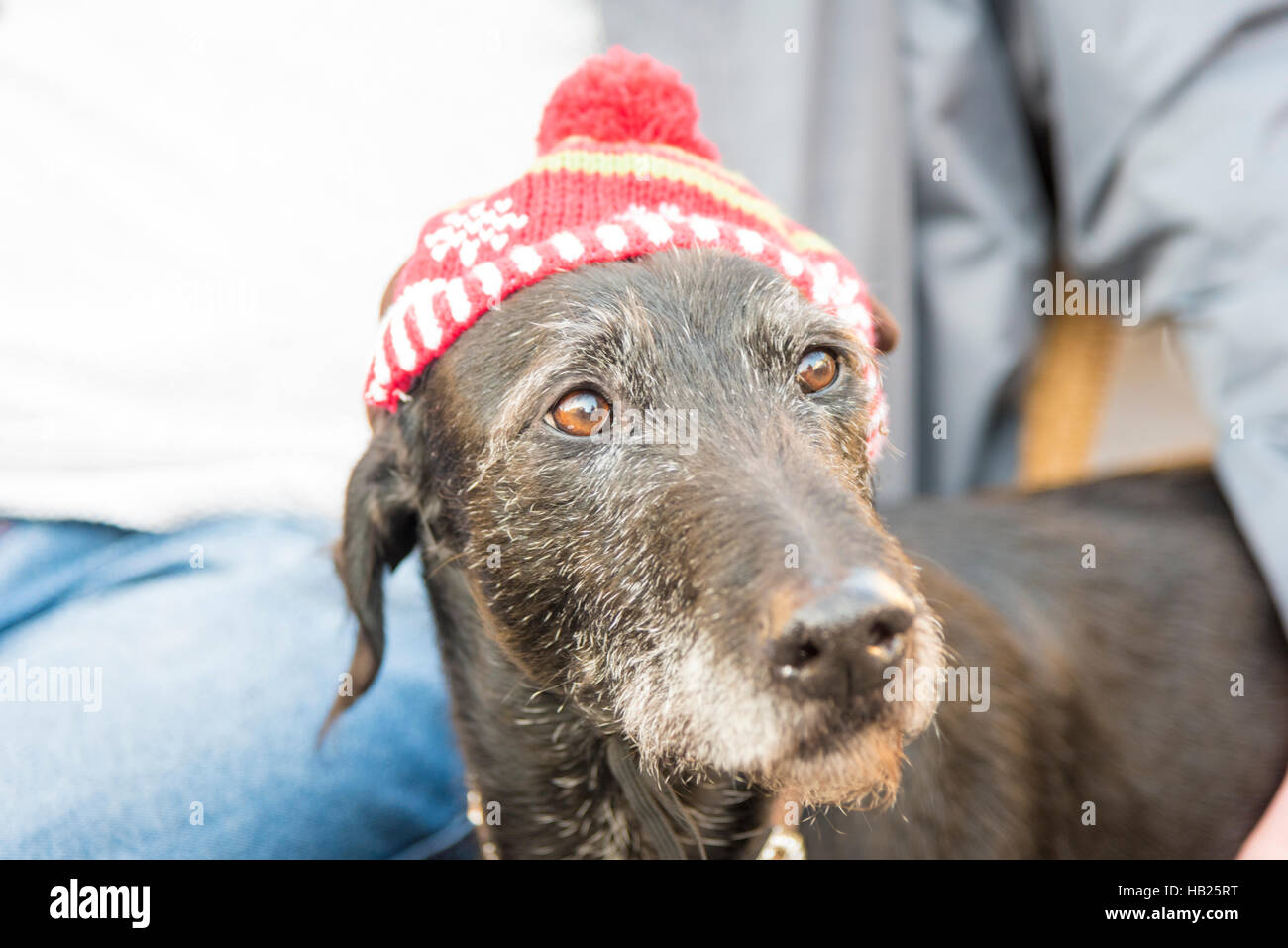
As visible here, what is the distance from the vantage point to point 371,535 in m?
1.84

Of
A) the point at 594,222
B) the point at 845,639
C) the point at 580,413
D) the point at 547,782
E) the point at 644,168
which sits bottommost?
the point at 547,782

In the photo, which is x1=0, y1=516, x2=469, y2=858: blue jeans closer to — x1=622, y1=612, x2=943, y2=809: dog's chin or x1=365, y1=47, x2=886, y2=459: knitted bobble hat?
x1=365, y1=47, x2=886, y2=459: knitted bobble hat

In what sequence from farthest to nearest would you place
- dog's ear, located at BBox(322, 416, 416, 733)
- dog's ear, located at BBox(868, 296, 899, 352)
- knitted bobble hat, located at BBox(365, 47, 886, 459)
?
dog's ear, located at BBox(868, 296, 899, 352) < dog's ear, located at BBox(322, 416, 416, 733) < knitted bobble hat, located at BBox(365, 47, 886, 459)

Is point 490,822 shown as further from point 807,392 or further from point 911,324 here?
point 911,324

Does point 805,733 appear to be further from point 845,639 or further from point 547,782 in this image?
point 547,782

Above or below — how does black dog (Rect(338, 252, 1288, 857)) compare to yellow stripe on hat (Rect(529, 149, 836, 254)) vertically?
below

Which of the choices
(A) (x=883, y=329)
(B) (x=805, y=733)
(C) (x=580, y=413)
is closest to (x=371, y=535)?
(C) (x=580, y=413)

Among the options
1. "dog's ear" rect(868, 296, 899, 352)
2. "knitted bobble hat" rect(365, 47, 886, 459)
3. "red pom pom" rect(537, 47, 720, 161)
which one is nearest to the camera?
"knitted bobble hat" rect(365, 47, 886, 459)

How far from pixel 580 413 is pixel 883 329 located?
0.80 meters

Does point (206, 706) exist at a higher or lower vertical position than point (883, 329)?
lower

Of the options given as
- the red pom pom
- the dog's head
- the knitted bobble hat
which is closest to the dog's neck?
the dog's head

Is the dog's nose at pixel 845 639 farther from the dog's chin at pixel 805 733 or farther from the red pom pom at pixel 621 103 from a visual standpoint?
the red pom pom at pixel 621 103

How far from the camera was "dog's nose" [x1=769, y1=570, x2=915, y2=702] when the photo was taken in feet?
3.90
